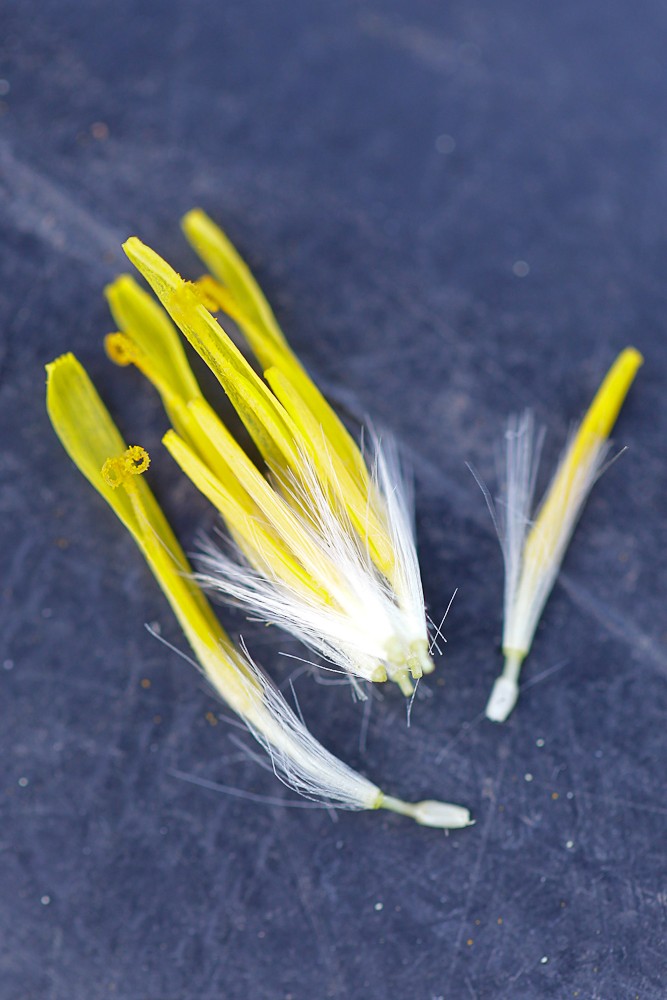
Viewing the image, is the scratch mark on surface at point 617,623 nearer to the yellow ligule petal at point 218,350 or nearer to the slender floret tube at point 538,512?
the slender floret tube at point 538,512

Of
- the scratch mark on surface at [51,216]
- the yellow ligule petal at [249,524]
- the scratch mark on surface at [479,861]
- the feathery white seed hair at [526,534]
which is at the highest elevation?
the scratch mark on surface at [51,216]

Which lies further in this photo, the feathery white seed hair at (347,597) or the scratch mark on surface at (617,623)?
the scratch mark on surface at (617,623)

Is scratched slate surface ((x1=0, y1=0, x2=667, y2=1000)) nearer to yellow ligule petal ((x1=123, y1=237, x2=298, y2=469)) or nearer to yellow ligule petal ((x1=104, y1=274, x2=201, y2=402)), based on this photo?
yellow ligule petal ((x1=104, y1=274, x2=201, y2=402))

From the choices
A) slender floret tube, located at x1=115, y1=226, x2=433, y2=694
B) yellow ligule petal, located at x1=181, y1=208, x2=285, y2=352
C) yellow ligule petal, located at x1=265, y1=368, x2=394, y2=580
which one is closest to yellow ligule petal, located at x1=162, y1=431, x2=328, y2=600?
slender floret tube, located at x1=115, y1=226, x2=433, y2=694

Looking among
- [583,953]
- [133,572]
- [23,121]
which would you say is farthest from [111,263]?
[583,953]

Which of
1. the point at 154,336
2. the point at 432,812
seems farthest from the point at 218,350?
the point at 432,812

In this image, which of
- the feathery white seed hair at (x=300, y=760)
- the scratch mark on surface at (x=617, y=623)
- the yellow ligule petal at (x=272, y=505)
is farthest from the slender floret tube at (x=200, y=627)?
the scratch mark on surface at (x=617, y=623)

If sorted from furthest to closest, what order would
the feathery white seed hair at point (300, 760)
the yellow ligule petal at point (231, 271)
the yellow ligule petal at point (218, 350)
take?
the yellow ligule petal at point (231, 271) < the feathery white seed hair at point (300, 760) < the yellow ligule petal at point (218, 350)
